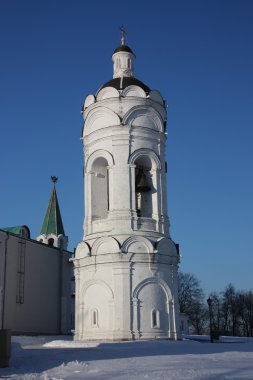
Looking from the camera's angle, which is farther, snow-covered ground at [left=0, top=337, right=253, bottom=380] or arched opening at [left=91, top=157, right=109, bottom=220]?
arched opening at [left=91, top=157, right=109, bottom=220]

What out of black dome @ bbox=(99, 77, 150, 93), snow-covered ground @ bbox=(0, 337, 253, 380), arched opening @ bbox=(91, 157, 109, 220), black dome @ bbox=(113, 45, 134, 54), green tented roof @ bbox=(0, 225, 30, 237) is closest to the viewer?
snow-covered ground @ bbox=(0, 337, 253, 380)

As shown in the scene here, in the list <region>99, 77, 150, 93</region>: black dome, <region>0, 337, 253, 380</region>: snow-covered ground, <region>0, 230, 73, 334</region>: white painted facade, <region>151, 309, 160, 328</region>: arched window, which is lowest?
<region>0, 337, 253, 380</region>: snow-covered ground

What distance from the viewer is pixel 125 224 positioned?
23.3 meters

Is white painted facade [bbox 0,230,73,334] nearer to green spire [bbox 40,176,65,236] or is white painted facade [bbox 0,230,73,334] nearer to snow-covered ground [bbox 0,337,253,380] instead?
green spire [bbox 40,176,65,236]

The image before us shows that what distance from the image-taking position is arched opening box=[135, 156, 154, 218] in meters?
24.5

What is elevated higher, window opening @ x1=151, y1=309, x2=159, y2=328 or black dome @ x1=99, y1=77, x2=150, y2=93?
black dome @ x1=99, y1=77, x2=150, y2=93

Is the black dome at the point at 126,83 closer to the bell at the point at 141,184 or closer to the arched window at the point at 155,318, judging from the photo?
the bell at the point at 141,184

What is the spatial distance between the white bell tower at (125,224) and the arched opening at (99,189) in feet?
0.16

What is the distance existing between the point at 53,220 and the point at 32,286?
27.6ft

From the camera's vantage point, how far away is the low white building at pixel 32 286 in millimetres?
26141

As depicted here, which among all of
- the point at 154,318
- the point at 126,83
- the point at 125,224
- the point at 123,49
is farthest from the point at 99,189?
the point at 123,49

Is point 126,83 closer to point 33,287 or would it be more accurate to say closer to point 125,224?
point 125,224

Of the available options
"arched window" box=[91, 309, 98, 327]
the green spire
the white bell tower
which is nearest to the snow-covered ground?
the white bell tower

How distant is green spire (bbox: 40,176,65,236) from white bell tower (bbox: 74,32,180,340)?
10.7m
